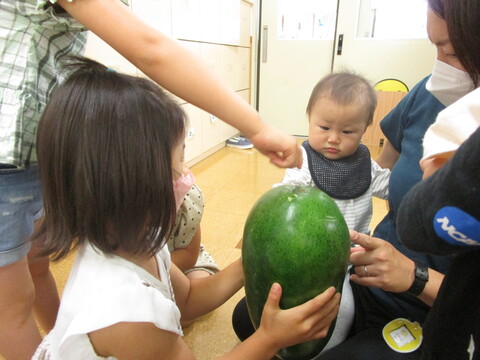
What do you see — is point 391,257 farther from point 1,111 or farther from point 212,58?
point 212,58

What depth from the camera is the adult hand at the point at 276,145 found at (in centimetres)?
74

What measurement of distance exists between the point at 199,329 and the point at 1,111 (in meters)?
0.92

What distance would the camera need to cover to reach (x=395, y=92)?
3.29 meters

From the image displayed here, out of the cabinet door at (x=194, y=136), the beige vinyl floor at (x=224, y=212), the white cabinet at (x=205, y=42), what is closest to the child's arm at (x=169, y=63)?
the beige vinyl floor at (x=224, y=212)

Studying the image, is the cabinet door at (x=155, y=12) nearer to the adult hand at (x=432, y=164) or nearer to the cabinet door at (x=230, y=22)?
the cabinet door at (x=230, y=22)

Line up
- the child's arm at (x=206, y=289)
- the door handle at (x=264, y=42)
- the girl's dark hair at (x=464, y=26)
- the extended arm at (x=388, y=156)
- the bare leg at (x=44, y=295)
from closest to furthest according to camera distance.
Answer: the girl's dark hair at (x=464, y=26)
the child's arm at (x=206, y=289)
the bare leg at (x=44, y=295)
the extended arm at (x=388, y=156)
the door handle at (x=264, y=42)

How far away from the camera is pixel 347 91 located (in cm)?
107

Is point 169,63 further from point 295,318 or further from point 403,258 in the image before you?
point 403,258

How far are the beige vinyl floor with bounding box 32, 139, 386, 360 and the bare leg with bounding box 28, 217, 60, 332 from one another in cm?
32

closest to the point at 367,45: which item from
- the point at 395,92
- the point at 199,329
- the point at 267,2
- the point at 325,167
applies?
Result: the point at 395,92

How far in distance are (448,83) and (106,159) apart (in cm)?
75

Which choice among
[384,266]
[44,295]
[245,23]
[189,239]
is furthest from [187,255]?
[245,23]

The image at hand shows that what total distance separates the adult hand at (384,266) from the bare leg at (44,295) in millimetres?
887

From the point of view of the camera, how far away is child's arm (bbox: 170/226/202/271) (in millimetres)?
1273
